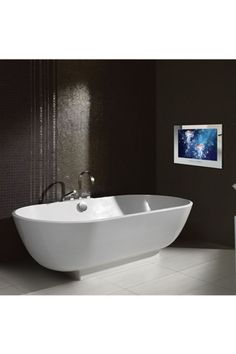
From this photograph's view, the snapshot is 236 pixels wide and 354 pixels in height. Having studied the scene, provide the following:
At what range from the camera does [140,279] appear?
4.48 m

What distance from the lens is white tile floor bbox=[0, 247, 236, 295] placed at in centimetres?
417

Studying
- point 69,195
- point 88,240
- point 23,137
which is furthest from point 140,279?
point 23,137

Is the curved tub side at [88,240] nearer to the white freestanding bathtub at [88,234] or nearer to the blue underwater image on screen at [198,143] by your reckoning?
the white freestanding bathtub at [88,234]

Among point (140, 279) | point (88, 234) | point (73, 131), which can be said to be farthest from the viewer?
point (73, 131)

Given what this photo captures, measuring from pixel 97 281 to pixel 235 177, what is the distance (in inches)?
85.0

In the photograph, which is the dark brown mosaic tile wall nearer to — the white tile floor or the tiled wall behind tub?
the tiled wall behind tub

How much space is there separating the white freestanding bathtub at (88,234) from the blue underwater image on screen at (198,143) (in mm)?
808

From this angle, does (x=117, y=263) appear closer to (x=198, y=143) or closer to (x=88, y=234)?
(x=88, y=234)

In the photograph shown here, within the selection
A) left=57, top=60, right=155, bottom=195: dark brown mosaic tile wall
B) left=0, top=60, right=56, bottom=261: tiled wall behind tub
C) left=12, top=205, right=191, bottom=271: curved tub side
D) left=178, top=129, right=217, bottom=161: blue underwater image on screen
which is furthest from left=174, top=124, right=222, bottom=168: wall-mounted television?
left=0, top=60, right=56, bottom=261: tiled wall behind tub

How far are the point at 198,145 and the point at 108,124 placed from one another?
1.13 meters

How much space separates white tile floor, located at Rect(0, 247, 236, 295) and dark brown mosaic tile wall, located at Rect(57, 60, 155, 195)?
47.5 inches
